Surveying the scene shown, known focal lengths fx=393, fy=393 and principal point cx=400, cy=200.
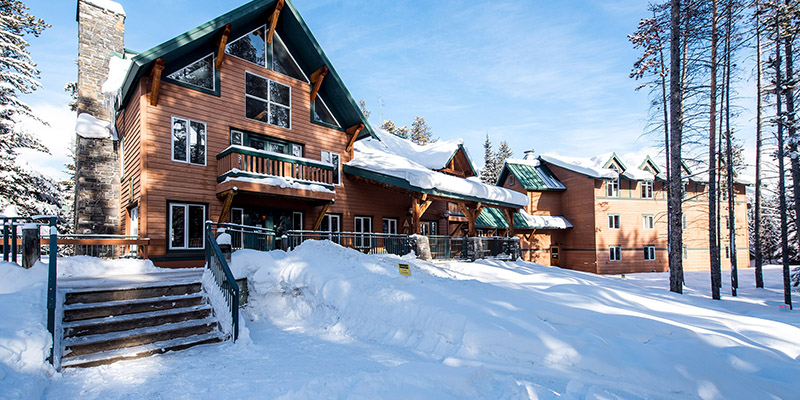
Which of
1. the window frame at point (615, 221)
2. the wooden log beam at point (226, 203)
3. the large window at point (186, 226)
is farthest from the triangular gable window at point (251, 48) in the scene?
the window frame at point (615, 221)

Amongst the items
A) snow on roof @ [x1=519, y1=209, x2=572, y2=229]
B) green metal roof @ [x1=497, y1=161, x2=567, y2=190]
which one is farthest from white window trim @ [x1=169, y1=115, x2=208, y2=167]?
green metal roof @ [x1=497, y1=161, x2=567, y2=190]

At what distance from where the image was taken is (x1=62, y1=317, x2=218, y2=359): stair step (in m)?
5.44

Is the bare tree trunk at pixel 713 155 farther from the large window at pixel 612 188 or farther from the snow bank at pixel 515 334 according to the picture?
the large window at pixel 612 188

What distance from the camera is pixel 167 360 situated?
5.57 m

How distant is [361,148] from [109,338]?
1645 cm

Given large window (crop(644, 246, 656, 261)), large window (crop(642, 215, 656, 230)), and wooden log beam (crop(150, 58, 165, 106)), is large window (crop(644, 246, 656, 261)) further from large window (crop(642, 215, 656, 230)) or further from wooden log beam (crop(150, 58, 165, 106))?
wooden log beam (crop(150, 58, 165, 106))

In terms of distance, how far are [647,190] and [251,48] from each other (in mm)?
30240

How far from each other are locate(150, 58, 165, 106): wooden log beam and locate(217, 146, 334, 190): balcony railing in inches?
100

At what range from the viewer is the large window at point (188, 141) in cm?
1315

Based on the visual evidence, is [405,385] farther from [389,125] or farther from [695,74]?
[389,125]

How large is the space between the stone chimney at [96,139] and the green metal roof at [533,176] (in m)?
25.4

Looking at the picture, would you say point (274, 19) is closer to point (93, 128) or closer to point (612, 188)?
point (93, 128)

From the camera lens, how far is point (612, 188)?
29.7m

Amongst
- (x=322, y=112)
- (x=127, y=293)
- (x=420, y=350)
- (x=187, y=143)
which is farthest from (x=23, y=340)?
(x=322, y=112)
